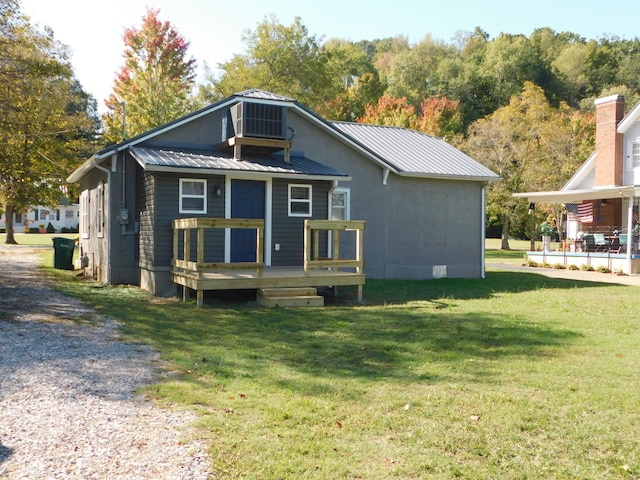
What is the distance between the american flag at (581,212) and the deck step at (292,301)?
19.6 metres

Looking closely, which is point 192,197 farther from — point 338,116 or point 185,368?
point 338,116

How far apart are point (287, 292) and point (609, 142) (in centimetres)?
1898

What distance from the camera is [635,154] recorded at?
80.6 feet

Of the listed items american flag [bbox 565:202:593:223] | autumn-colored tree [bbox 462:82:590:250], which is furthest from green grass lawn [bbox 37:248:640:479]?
autumn-colored tree [bbox 462:82:590:250]

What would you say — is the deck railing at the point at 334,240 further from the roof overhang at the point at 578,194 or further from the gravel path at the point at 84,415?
the roof overhang at the point at 578,194

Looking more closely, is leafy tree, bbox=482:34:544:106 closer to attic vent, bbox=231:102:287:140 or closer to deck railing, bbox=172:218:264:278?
attic vent, bbox=231:102:287:140

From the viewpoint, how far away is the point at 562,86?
55844 mm

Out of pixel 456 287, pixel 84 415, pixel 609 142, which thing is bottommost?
pixel 84 415

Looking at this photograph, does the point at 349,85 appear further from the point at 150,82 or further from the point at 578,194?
the point at 578,194

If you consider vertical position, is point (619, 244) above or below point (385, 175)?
below

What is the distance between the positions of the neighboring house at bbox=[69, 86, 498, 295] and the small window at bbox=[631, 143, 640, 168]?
33.5 ft

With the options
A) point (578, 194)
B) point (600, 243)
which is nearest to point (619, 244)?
point (600, 243)

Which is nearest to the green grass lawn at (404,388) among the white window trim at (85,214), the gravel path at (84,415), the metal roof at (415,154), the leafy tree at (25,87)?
the gravel path at (84,415)

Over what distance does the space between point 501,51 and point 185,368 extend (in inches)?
2167
